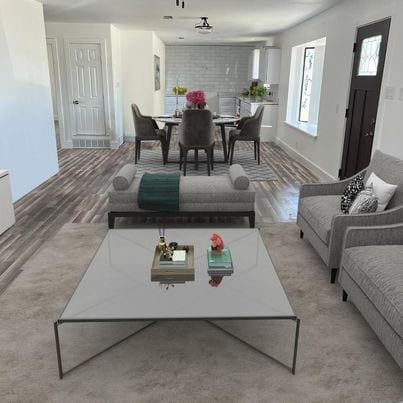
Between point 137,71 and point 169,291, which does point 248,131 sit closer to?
point 137,71

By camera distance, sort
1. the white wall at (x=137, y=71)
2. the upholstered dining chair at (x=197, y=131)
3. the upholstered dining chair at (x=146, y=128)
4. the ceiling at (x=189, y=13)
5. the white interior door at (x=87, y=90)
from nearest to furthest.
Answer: the ceiling at (x=189, y=13) < the upholstered dining chair at (x=197, y=131) < the upholstered dining chair at (x=146, y=128) < the white interior door at (x=87, y=90) < the white wall at (x=137, y=71)

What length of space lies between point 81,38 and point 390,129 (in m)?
6.01

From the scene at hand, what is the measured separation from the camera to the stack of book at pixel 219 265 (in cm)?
231

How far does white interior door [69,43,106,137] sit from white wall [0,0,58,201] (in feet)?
7.41

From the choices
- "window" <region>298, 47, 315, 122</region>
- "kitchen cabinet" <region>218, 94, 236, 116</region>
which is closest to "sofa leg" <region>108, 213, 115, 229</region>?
"window" <region>298, 47, 315, 122</region>

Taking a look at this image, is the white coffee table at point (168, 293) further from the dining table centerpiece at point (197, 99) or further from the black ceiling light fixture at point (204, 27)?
the black ceiling light fixture at point (204, 27)

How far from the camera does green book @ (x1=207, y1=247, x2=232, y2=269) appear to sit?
234 centimetres

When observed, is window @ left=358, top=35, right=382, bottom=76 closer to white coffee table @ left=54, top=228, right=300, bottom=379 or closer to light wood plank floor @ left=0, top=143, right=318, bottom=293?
light wood plank floor @ left=0, top=143, right=318, bottom=293

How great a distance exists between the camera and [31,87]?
506 cm

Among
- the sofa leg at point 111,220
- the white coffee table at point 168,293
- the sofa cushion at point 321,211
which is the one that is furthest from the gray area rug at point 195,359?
the sofa leg at point 111,220

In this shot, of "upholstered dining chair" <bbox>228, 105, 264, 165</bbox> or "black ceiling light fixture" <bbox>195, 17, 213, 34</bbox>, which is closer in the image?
"black ceiling light fixture" <bbox>195, 17, 213, 34</bbox>

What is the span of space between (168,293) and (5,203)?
2414 mm

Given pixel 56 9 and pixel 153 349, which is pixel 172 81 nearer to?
pixel 56 9

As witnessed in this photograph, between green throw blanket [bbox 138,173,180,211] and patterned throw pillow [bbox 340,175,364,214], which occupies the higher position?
patterned throw pillow [bbox 340,175,364,214]
